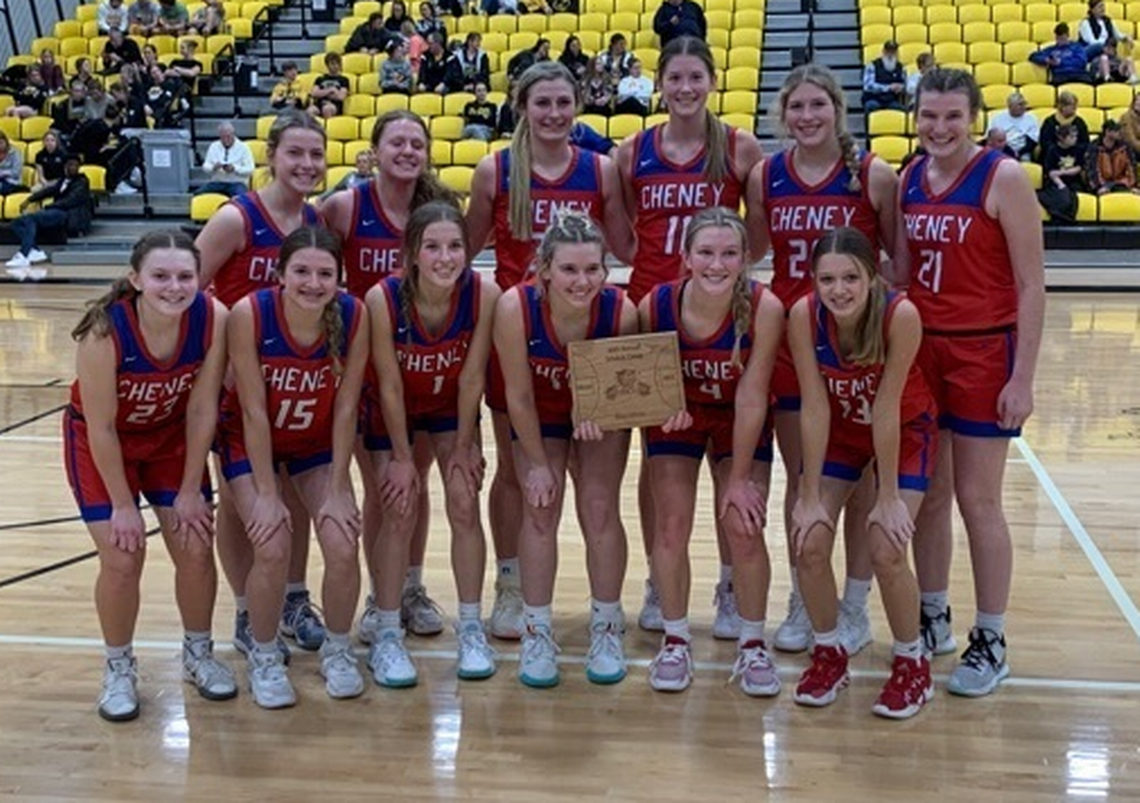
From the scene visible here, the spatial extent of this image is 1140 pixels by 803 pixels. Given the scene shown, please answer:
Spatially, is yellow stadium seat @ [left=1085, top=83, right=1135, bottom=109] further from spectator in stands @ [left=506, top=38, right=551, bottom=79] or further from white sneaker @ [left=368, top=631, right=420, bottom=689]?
white sneaker @ [left=368, top=631, right=420, bottom=689]

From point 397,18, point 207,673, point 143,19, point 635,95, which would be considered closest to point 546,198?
point 207,673

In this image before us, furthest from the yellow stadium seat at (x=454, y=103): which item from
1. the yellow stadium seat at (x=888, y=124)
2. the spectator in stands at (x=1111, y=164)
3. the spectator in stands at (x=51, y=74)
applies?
the spectator in stands at (x=1111, y=164)

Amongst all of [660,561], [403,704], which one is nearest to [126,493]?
[403,704]

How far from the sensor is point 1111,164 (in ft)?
36.1

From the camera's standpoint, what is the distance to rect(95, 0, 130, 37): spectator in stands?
1493cm

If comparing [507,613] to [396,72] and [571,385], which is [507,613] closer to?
[571,385]

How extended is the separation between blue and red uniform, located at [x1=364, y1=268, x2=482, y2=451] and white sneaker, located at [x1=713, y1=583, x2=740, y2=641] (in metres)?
0.94

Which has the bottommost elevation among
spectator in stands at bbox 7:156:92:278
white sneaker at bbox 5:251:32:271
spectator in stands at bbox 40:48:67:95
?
white sneaker at bbox 5:251:32:271

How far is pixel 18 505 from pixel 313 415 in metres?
2.37

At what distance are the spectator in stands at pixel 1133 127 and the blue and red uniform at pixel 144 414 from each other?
390 inches

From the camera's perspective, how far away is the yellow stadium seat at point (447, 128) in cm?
1242

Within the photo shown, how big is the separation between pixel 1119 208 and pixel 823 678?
358 inches

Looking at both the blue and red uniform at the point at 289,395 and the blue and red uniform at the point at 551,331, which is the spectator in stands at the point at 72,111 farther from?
the blue and red uniform at the point at 551,331

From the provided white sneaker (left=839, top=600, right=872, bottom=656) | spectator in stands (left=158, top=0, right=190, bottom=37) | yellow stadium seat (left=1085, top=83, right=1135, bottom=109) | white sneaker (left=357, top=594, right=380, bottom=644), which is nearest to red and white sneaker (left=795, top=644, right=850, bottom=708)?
white sneaker (left=839, top=600, right=872, bottom=656)
